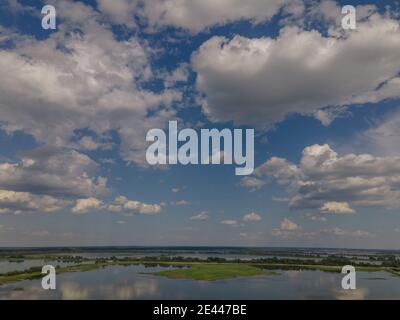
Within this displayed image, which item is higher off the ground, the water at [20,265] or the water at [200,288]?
the water at [200,288]

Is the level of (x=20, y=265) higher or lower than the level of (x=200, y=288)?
lower

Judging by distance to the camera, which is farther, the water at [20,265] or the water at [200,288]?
the water at [20,265]

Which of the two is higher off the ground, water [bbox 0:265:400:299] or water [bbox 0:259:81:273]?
water [bbox 0:265:400:299]

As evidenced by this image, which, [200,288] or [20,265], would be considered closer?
[200,288]

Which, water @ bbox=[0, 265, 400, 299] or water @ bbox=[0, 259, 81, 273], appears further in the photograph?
water @ bbox=[0, 259, 81, 273]
